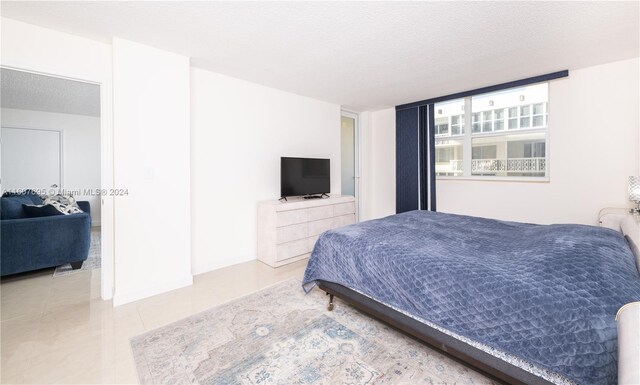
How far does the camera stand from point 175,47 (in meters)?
2.62

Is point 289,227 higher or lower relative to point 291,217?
lower

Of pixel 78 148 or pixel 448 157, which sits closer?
pixel 448 157

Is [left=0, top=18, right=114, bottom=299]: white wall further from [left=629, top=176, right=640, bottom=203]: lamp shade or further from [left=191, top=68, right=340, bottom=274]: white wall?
[left=629, top=176, right=640, bottom=203]: lamp shade

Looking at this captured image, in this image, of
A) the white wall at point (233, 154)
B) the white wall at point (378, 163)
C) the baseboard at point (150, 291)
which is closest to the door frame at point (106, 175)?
the baseboard at point (150, 291)

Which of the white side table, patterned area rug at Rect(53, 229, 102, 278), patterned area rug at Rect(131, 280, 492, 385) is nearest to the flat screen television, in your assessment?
patterned area rug at Rect(131, 280, 492, 385)

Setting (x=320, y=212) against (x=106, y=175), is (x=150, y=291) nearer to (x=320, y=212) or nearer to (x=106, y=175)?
(x=106, y=175)

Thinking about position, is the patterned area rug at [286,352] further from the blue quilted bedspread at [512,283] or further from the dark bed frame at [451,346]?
the blue quilted bedspread at [512,283]

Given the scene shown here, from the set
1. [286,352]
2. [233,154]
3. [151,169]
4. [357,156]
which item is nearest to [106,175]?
[151,169]

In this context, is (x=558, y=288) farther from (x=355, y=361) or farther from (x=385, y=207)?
(x=385, y=207)

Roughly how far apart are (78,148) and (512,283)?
7419mm

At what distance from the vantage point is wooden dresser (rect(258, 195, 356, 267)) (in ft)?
11.3

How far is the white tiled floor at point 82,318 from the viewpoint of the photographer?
5.36ft

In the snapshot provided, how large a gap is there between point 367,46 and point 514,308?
2393 millimetres

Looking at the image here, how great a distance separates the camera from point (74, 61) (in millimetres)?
2408
